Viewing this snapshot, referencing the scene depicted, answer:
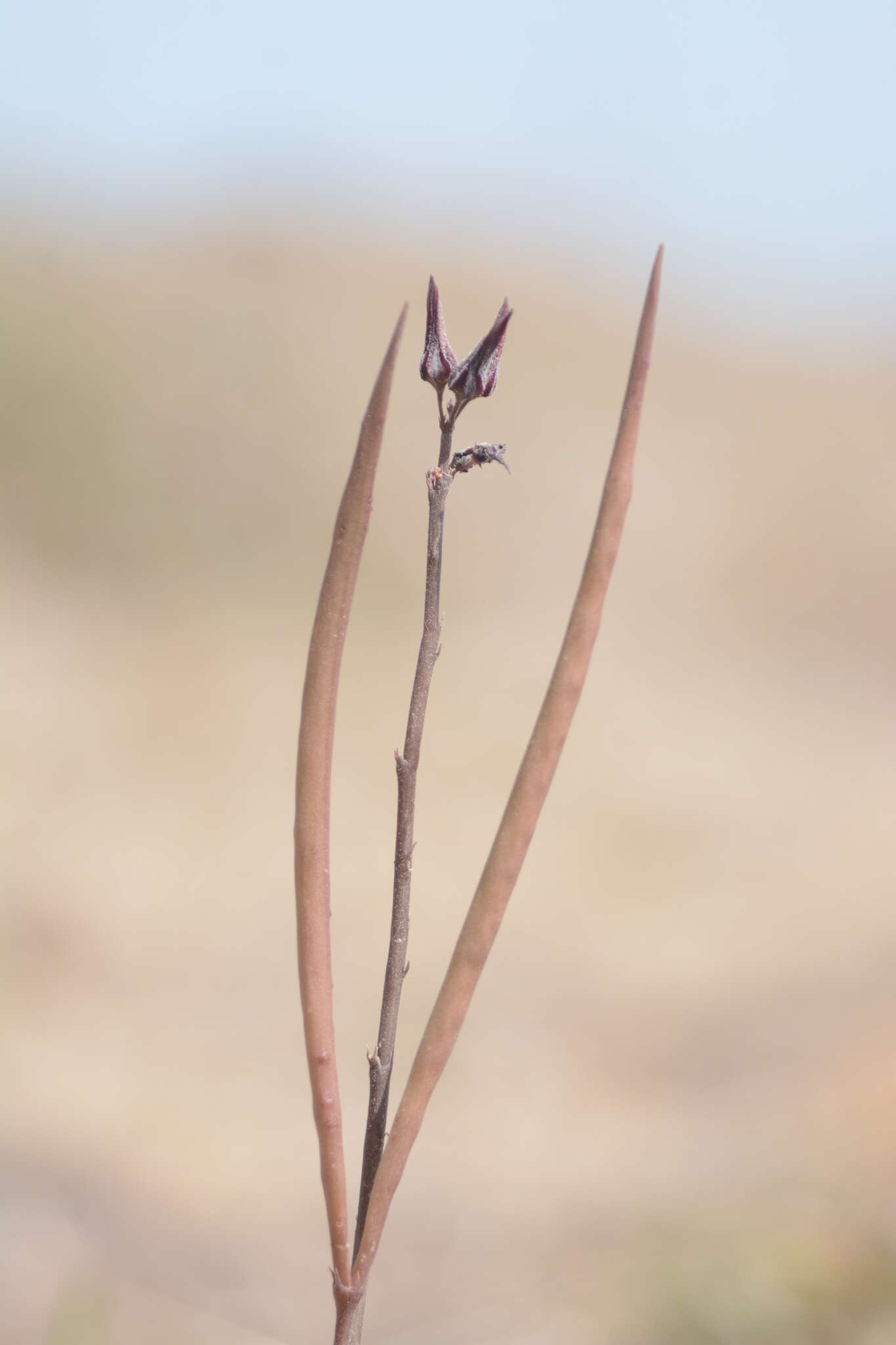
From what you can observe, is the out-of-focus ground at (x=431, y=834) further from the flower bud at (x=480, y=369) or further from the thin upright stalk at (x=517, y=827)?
the flower bud at (x=480, y=369)

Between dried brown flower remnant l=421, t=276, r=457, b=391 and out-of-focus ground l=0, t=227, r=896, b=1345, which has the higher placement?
dried brown flower remnant l=421, t=276, r=457, b=391

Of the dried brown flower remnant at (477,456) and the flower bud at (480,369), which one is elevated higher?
the flower bud at (480,369)

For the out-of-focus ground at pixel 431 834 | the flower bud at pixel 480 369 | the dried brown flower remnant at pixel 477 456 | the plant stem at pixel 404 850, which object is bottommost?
the out-of-focus ground at pixel 431 834

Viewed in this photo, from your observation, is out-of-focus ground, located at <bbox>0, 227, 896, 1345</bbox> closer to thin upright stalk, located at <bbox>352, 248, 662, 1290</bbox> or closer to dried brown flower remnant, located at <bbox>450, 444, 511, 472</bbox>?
thin upright stalk, located at <bbox>352, 248, 662, 1290</bbox>

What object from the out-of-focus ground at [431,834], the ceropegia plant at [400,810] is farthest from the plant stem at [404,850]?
the out-of-focus ground at [431,834]

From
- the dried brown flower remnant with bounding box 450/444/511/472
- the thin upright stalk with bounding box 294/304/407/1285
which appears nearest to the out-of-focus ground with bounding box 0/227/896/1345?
the thin upright stalk with bounding box 294/304/407/1285

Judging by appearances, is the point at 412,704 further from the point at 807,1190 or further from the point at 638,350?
the point at 807,1190

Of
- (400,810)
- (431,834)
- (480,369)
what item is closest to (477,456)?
(480,369)
